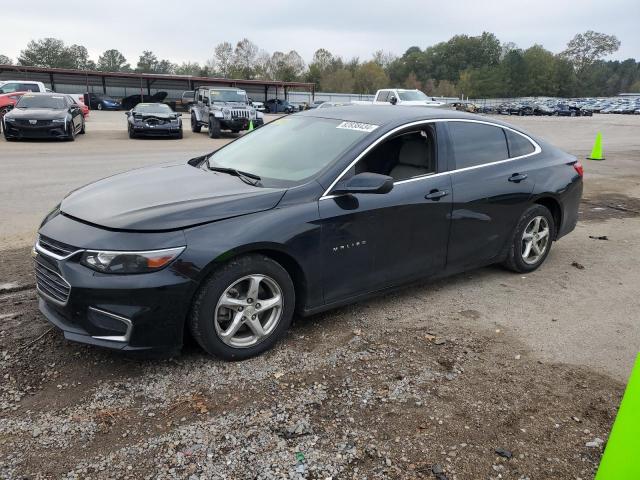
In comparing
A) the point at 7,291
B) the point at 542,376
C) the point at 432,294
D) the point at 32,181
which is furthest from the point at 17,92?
the point at 542,376

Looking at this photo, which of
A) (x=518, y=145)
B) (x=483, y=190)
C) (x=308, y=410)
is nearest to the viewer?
(x=308, y=410)

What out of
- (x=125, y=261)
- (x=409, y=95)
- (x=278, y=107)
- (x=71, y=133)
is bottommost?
(x=71, y=133)

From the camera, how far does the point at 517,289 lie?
5008 mm

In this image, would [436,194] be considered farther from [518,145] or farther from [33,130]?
[33,130]

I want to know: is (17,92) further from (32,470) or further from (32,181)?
(32,470)

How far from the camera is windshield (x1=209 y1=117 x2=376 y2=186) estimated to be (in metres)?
3.95

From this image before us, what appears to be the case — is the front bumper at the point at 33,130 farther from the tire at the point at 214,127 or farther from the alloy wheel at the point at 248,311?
the alloy wheel at the point at 248,311

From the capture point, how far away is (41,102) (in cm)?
1709

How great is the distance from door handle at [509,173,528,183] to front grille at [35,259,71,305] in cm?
387

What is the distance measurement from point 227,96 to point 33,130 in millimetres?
7700

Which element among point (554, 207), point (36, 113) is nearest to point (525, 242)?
point (554, 207)

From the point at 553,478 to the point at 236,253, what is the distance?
210 cm

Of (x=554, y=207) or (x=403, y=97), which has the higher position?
(x=403, y=97)

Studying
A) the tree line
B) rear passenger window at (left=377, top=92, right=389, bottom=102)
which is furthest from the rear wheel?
the tree line
